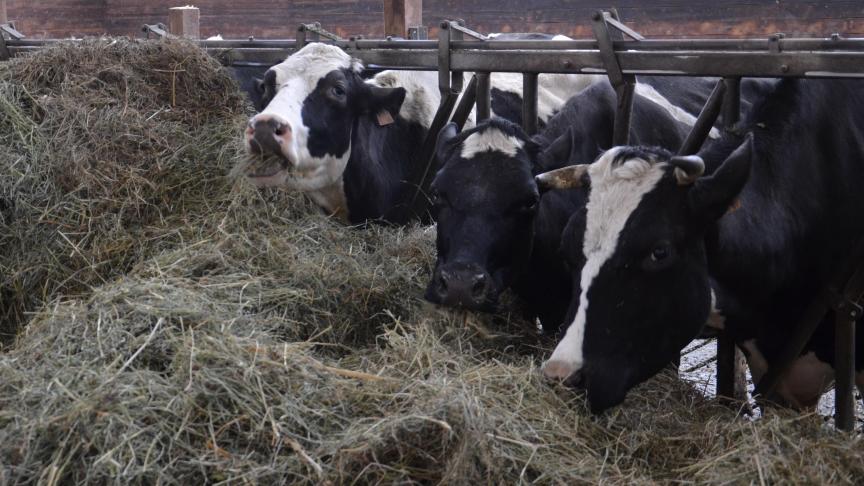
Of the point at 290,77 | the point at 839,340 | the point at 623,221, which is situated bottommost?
the point at 839,340

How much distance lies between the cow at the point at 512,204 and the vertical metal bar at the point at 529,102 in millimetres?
179

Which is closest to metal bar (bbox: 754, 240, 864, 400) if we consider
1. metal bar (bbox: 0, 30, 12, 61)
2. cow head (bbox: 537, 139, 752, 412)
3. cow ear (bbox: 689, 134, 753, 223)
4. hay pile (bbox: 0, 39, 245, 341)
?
cow head (bbox: 537, 139, 752, 412)

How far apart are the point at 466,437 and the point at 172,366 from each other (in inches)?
39.7

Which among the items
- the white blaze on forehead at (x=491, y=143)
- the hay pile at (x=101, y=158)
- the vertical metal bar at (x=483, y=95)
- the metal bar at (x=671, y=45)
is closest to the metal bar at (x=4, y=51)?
the hay pile at (x=101, y=158)

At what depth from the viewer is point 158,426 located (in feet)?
9.68

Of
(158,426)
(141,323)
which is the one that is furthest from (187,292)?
(158,426)

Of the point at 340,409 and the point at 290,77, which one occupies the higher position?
the point at 290,77

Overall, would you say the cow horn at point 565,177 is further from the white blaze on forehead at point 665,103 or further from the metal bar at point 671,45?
the white blaze on forehead at point 665,103

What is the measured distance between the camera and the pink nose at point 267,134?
5.03 meters

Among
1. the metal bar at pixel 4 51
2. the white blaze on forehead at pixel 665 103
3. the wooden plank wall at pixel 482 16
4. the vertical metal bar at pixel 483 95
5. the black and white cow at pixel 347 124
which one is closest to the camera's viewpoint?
the black and white cow at pixel 347 124

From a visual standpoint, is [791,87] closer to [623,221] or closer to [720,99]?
[720,99]

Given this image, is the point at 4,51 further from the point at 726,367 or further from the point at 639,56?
the point at 726,367

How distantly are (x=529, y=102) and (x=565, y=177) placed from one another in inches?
50.9

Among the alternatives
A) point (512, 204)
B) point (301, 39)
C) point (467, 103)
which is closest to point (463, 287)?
point (512, 204)
